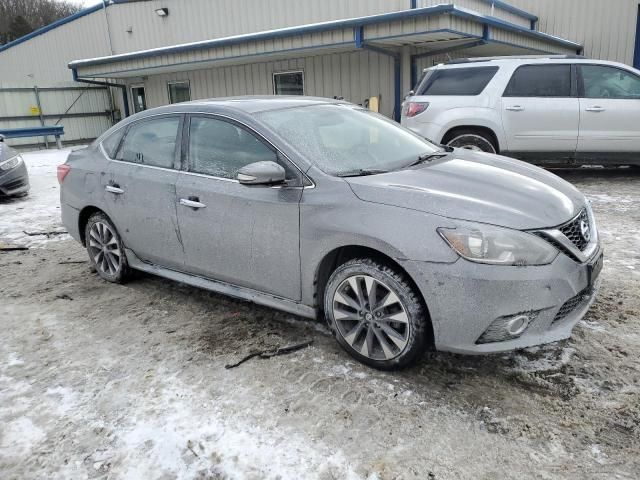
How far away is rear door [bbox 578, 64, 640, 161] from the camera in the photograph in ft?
25.6

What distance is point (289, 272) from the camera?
3369 millimetres

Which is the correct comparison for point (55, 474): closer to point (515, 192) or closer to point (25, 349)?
point (25, 349)

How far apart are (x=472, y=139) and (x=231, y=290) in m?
5.71

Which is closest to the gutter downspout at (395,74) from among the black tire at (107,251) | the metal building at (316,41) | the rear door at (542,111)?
the metal building at (316,41)

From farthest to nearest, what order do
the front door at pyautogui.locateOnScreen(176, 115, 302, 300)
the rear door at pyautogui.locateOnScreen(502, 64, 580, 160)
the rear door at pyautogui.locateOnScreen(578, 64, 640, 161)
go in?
1. the rear door at pyautogui.locateOnScreen(502, 64, 580, 160)
2. the rear door at pyautogui.locateOnScreen(578, 64, 640, 161)
3. the front door at pyautogui.locateOnScreen(176, 115, 302, 300)

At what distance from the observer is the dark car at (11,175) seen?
28.2 feet

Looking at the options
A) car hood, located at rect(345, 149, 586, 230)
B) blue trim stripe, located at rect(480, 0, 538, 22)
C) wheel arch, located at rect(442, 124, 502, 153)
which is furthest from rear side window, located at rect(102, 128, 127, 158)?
blue trim stripe, located at rect(480, 0, 538, 22)

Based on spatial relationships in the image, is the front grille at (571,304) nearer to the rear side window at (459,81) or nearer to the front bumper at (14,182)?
the rear side window at (459,81)

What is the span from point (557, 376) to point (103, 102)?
69.4 ft

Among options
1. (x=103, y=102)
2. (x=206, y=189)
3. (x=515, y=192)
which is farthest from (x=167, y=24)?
(x=515, y=192)

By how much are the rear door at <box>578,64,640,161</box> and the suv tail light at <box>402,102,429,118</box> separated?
2.31 meters

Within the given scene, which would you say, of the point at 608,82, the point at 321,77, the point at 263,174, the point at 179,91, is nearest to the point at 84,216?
the point at 263,174

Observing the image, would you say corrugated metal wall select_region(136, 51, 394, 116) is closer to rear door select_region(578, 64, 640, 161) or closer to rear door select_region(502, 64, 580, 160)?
rear door select_region(502, 64, 580, 160)

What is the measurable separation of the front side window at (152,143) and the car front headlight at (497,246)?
2343 mm
